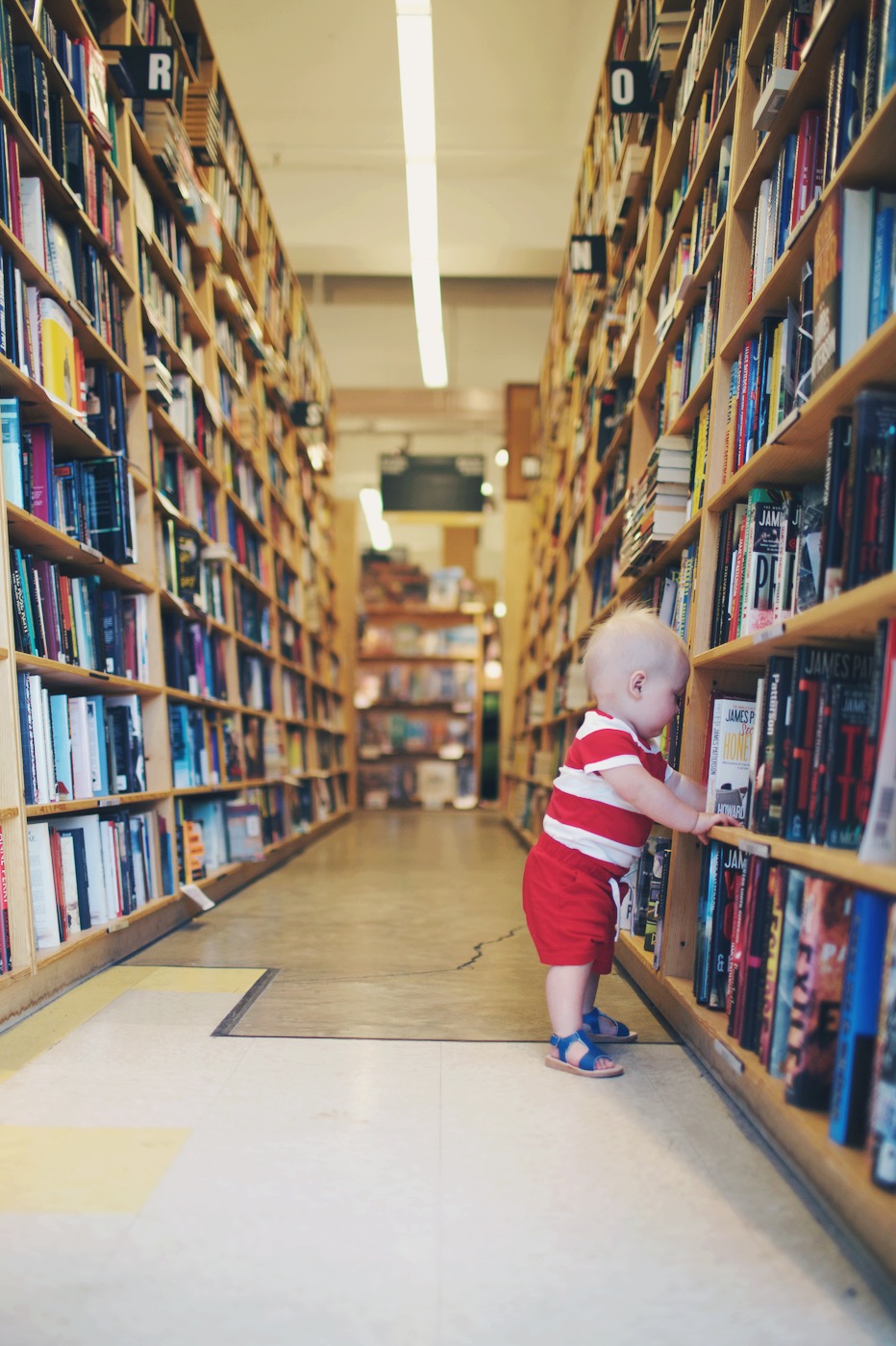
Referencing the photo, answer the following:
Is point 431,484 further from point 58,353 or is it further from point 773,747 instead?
point 773,747

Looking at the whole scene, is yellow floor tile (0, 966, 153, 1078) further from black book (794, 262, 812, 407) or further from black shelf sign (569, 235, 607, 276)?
black shelf sign (569, 235, 607, 276)

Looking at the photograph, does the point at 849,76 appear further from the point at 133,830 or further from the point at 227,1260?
the point at 133,830

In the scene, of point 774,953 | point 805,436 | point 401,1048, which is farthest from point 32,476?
point 774,953

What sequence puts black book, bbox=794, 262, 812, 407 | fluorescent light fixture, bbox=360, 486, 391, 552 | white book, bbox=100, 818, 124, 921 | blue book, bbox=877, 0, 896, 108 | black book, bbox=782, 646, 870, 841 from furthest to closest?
fluorescent light fixture, bbox=360, 486, 391, 552
white book, bbox=100, 818, 124, 921
black book, bbox=794, 262, 812, 407
black book, bbox=782, 646, 870, 841
blue book, bbox=877, 0, 896, 108

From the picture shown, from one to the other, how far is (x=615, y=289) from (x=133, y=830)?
2.26m

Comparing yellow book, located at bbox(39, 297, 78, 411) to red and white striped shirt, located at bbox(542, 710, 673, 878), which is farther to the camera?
yellow book, located at bbox(39, 297, 78, 411)

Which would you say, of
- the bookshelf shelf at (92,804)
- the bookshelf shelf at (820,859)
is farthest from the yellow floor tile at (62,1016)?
the bookshelf shelf at (820,859)

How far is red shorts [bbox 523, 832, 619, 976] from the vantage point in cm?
145

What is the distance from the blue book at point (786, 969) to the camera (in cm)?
109

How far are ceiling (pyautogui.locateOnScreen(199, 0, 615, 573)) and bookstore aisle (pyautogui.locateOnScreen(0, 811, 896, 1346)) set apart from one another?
15.2 ft

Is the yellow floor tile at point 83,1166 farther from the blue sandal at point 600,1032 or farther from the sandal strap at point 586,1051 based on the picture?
the blue sandal at point 600,1032

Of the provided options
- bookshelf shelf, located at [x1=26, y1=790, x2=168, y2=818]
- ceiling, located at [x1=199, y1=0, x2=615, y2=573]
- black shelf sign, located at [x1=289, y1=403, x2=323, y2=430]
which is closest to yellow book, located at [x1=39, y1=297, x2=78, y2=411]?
bookshelf shelf, located at [x1=26, y1=790, x2=168, y2=818]

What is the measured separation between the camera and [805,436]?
1.25 meters

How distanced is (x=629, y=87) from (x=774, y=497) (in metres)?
1.45
